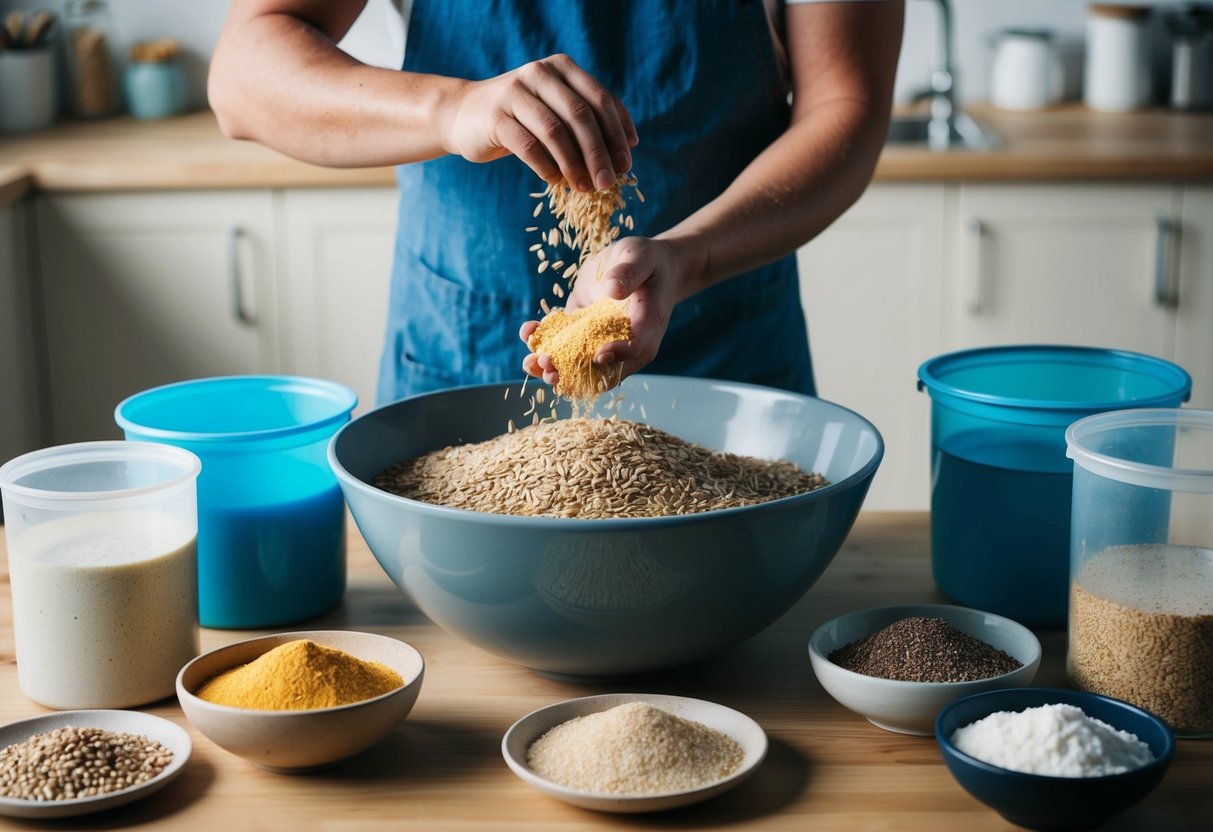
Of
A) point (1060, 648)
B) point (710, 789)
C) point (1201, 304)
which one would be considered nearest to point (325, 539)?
point (710, 789)

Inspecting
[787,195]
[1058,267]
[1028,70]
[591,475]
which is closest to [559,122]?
[591,475]

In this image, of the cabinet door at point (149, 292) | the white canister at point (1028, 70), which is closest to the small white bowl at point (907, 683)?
the cabinet door at point (149, 292)

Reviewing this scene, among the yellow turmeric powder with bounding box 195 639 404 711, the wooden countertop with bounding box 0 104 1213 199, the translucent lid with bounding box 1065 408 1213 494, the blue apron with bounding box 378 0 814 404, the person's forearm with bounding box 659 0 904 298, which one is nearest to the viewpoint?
the yellow turmeric powder with bounding box 195 639 404 711

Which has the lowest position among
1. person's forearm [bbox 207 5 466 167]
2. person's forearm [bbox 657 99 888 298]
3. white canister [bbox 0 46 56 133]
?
person's forearm [bbox 657 99 888 298]

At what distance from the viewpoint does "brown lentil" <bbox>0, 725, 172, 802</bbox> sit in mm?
873

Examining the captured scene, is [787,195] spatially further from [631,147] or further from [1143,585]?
[1143,585]

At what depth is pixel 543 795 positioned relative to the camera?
91 centimetres

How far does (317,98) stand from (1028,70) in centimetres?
231

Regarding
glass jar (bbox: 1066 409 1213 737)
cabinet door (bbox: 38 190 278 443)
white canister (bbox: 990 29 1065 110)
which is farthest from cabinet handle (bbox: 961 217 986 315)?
glass jar (bbox: 1066 409 1213 737)

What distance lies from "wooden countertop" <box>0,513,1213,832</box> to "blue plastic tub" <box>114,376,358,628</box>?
0.05m

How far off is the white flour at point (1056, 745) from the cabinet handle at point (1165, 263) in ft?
6.78

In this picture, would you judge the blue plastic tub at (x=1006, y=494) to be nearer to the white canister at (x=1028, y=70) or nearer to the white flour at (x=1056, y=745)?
the white flour at (x=1056, y=745)

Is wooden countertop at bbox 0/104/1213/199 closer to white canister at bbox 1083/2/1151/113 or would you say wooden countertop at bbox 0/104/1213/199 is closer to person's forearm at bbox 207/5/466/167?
white canister at bbox 1083/2/1151/113

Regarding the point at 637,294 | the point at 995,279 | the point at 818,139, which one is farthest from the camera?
the point at 995,279
